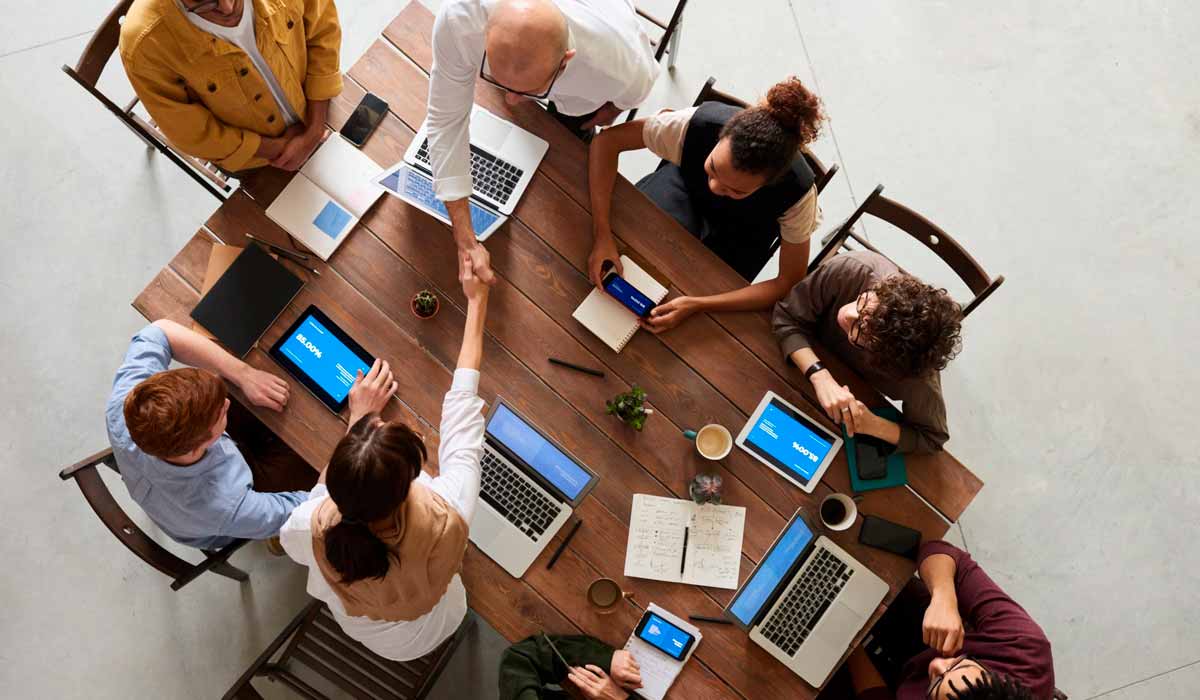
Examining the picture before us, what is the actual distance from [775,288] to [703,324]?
9.6 inches

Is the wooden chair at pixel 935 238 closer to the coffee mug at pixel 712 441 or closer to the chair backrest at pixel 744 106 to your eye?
the chair backrest at pixel 744 106

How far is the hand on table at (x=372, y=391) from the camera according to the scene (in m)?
2.06

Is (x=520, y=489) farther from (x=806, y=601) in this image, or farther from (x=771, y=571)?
(x=806, y=601)

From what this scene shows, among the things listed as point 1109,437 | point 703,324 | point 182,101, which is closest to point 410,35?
point 182,101

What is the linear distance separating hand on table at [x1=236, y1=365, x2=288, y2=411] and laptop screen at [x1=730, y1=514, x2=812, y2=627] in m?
1.36

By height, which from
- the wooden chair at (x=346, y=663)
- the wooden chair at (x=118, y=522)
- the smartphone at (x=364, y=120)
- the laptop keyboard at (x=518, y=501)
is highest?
the smartphone at (x=364, y=120)

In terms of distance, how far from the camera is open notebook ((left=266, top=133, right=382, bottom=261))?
2.19 meters

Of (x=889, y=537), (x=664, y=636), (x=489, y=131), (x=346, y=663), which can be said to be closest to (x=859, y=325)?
(x=889, y=537)

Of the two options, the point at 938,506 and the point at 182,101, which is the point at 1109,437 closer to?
the point at 938,506

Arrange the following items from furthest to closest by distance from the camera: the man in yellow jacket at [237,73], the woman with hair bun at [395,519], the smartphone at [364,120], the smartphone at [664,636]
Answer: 1. the smartphone at [364,120]
2. the smartphone at [664,636]
3. the man in yellow jacket at [237,73]
4. the woman with hair bun at [395,519]

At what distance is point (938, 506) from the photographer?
2172mm

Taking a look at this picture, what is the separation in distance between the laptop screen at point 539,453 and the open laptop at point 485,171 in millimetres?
549

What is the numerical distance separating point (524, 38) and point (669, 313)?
2.71 feet

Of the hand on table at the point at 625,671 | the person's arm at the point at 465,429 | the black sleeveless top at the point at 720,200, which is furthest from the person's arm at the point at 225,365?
the black sleeveless top at the point at 720,200
